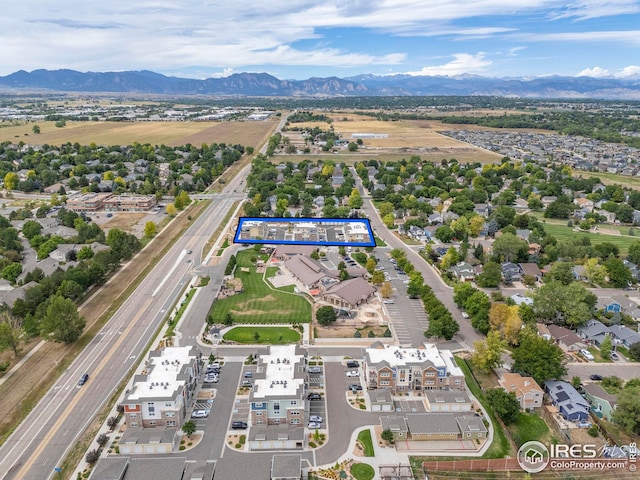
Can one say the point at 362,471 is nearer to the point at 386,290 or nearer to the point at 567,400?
the point at 567,400

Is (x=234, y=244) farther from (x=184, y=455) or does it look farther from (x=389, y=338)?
(x=184, y=455)

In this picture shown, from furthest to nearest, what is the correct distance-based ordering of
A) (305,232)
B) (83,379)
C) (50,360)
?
(305,232) → (50,360) → (83,379)

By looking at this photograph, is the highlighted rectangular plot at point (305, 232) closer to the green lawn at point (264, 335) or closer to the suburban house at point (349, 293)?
the suburban house at point (349, 293)

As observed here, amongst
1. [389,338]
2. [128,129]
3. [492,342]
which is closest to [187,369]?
[389,338]

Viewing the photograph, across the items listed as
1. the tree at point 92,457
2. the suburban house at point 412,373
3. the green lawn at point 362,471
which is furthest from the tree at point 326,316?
the tree at point 92,457

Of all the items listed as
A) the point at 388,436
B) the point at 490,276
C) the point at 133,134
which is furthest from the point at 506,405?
the point at 133,134

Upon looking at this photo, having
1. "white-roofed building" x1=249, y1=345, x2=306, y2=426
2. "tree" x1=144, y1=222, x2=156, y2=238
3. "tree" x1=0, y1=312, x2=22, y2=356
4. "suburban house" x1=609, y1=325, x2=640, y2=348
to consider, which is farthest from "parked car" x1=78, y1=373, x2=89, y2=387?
"suburban house" x1=609, y1=325, x2=640, y2=348
